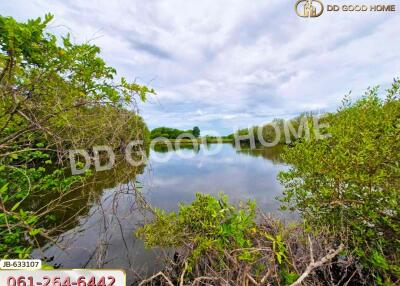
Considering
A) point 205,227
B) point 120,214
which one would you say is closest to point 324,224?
point 205,227

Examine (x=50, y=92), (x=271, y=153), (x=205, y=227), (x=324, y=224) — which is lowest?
(x=271, y=153)

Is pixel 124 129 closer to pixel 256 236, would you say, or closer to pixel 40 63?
pixel 40 63

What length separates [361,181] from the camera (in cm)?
398

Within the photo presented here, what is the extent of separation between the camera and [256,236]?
440cm

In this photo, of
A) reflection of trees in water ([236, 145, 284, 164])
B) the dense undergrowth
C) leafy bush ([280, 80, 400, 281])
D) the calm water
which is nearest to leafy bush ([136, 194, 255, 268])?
the dense undergrowth

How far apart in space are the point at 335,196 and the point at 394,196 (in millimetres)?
947

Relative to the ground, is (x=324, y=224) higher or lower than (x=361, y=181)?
lower

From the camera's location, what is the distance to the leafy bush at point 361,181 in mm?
3910

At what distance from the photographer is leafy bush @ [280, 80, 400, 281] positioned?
3.91 m

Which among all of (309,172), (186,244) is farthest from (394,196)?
(186,244)

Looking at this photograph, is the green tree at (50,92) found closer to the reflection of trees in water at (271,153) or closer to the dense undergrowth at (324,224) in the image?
the dense undergrowth at (324,224)

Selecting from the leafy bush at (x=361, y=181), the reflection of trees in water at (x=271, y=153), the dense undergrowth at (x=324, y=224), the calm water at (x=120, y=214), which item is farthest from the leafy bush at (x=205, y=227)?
the reflection of trees in water at (x=271, y=153)

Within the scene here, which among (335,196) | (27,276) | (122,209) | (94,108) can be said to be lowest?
(122,209)

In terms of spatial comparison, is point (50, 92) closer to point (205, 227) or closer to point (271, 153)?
point (205, 227)
